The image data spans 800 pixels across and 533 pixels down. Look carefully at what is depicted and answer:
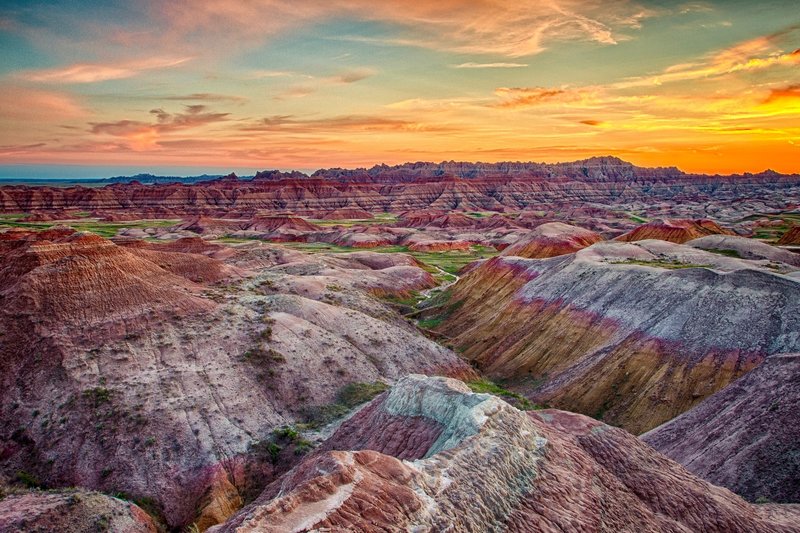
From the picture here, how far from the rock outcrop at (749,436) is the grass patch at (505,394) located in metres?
7.86

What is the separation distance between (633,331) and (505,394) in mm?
11456

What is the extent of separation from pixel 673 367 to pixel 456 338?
75.5ft

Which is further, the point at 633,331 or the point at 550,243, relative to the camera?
the point at 550,243

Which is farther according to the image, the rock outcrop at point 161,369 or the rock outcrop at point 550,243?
the rock outcrop at point 550,243

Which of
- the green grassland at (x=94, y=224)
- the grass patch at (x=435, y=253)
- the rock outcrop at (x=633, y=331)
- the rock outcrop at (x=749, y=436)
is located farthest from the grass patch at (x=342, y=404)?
the green grassland at (x=94, y=224)

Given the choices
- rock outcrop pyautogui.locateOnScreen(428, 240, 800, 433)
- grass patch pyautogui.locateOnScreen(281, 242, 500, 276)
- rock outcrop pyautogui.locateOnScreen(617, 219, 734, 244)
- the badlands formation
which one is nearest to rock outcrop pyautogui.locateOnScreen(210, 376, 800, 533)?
the badlands formation

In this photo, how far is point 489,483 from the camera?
1608 centimetres

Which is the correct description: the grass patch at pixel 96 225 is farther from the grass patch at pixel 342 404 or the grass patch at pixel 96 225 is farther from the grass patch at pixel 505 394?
the grass patch at pixel 505 394

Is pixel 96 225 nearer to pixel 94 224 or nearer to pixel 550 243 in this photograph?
pixel 94 224

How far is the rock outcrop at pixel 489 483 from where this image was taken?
13734 millimetres

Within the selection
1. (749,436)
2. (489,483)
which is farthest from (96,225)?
(749,436)

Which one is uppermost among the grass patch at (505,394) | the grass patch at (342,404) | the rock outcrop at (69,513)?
the rock outcrop at (69,513)

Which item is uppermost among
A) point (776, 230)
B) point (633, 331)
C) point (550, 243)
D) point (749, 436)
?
point (550, 243)

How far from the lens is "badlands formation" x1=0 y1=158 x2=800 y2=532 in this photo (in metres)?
16.8
